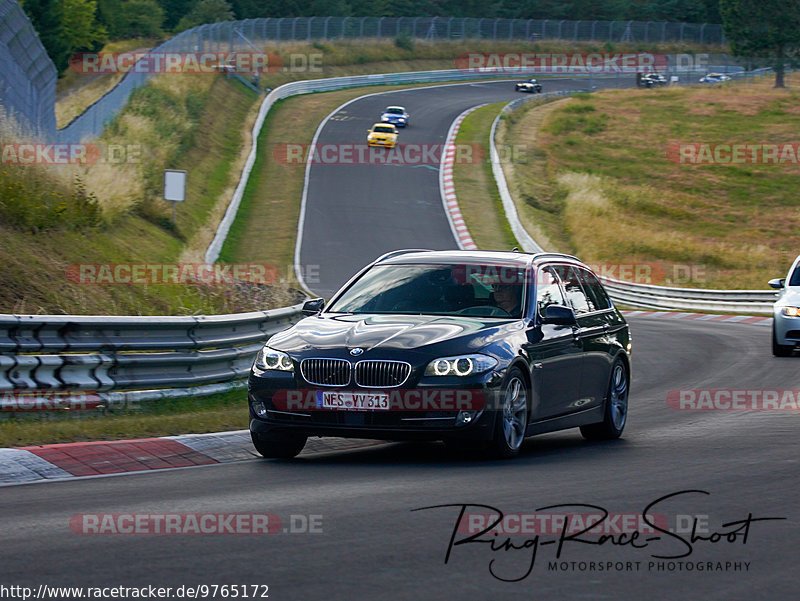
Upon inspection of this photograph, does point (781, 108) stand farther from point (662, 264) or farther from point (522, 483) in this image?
point (522, 483)

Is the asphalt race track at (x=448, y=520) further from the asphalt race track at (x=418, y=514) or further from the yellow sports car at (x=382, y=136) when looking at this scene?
the yellow sports car at (x=382, y=136)

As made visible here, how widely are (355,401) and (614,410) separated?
3466mm

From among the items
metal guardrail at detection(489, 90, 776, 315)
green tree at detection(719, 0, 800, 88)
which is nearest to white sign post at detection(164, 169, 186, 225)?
metal guardrail at detection(489, 90, 776, 315)

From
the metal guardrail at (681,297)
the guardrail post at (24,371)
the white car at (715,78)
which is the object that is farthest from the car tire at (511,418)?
the white car at (715,78)

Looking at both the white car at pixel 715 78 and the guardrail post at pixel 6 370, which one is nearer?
the guardrail post at pixel 6 370

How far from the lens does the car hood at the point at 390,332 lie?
851 cm

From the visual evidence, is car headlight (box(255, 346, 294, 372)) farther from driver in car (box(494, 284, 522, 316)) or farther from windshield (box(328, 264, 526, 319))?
driver in car (box(494, 284, 522, 316))

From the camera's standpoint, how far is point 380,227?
40.8m

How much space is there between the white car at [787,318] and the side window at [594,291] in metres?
8.72

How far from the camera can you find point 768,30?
91188mm

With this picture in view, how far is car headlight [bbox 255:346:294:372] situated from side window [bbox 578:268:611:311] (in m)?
3.44

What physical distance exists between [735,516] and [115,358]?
6066mm

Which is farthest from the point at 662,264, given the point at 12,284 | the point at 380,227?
the point at 12,284

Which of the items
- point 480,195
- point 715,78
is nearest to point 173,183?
point 480,195
